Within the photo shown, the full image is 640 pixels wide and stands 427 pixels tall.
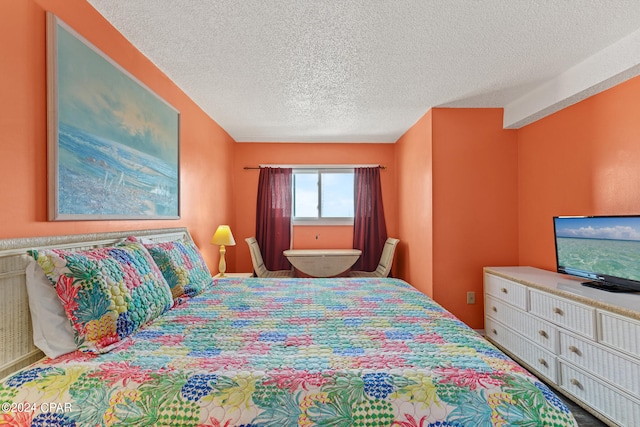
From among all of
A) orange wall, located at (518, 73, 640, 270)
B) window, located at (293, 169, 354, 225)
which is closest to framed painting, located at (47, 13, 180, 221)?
window, located at (293, 169, 354, 225)

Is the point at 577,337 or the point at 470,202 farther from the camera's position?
the point at 470,202

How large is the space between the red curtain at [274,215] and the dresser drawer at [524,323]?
2.56 m

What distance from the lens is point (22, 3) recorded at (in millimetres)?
1235

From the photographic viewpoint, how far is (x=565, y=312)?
1974 millimetres

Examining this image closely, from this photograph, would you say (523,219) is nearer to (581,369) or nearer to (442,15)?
(581,369)

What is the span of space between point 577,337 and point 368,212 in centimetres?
278

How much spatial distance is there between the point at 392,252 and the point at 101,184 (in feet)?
10.6

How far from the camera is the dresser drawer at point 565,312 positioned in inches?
70.9

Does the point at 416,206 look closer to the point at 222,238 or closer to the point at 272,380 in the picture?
the point at 222,238

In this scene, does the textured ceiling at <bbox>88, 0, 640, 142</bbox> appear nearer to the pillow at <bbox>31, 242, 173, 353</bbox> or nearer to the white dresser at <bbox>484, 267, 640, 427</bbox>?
the pillow at <bbox>31, 242, 173, 353</bbox>

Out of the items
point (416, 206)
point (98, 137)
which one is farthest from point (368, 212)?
point (98, 137)

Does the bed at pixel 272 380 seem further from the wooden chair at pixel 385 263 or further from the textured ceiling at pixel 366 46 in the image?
the wooden chair at pixel 385 263

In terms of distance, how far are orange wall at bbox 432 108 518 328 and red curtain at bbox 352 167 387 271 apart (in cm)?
132

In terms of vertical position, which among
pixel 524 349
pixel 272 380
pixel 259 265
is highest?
pixel 272 380
